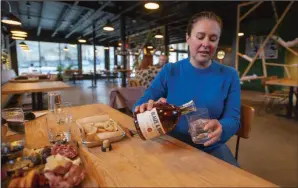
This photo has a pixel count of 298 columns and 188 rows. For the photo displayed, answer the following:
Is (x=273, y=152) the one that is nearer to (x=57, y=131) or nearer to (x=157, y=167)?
(x=157, y=167)

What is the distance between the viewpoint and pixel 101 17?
10328 mm

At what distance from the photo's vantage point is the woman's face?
102cm

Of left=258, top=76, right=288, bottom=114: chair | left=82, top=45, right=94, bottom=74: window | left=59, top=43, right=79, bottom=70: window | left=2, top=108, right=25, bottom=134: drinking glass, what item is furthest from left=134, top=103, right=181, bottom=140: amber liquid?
left=82, top=45, right=94, bottom=74: window

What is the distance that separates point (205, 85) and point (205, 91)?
0.12ft

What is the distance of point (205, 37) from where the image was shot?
1.03 meters

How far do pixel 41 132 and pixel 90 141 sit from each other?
1.23ft

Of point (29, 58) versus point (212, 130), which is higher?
point (29, 58)

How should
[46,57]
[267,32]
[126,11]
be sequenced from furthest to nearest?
[46,57] → [267,32] → [126,11]

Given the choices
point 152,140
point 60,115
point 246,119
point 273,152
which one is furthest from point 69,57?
Result: point 152,140

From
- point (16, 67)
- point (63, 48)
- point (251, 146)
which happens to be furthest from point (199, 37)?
point (63, 48)

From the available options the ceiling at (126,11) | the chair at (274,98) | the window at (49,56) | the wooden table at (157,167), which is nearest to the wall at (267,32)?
the ceiling at (126,11)

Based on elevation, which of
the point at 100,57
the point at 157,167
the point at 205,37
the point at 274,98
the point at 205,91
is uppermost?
the point at 100,57

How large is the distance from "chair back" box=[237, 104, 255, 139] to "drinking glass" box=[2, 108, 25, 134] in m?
1.35

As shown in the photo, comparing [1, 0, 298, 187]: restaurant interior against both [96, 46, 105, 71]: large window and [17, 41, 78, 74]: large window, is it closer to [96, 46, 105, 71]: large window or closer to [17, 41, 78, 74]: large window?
[17, 41, 78, 74]: large window
